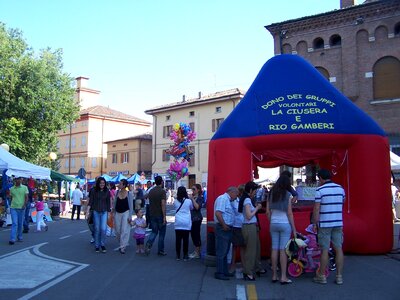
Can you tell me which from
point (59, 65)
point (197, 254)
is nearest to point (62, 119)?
point (59, 65)

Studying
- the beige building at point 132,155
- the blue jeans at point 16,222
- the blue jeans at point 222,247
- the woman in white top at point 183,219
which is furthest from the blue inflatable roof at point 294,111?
the beige building at point 132,155

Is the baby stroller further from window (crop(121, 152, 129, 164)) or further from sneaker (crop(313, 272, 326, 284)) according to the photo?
window (crop(121, 152, 129, 164))

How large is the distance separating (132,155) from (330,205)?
53194 millimetres

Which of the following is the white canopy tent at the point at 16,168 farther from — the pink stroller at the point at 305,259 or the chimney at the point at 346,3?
the chimney at the point at 346,3

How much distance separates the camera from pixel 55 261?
963cm

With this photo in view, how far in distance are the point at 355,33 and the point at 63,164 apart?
52383mm

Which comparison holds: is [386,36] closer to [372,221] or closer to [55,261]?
[372,221]

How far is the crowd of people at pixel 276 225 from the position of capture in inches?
291

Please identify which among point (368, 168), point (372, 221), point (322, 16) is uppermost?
point (322, 16)

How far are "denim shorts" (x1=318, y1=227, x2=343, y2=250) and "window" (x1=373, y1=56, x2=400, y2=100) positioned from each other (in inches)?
836

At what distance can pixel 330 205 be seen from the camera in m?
7.39

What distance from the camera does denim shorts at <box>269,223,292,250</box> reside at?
24.5 ft

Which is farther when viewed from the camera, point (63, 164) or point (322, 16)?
point (63, 164)

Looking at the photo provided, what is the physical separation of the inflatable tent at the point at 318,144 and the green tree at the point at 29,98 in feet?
72.5
